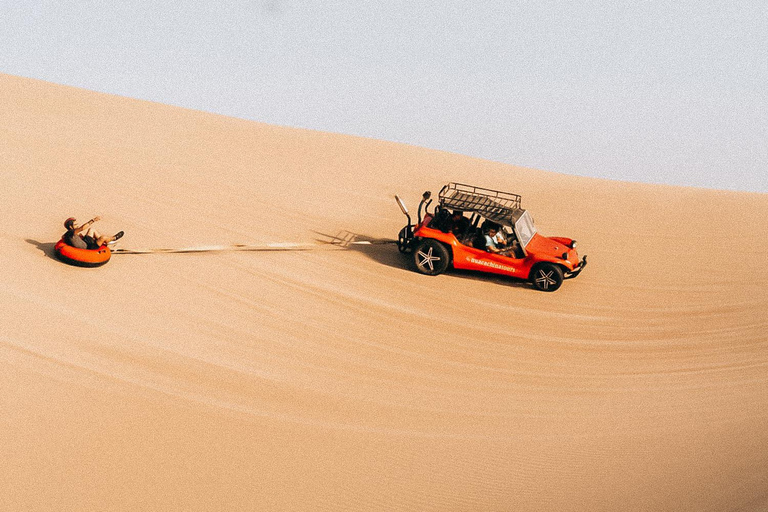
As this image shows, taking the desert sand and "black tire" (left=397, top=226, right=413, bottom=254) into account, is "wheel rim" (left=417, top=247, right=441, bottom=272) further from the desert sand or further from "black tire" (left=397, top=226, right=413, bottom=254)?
"black tire" (left=397, top=226, right=413, bottom=254)

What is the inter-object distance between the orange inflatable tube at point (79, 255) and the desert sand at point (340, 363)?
0.53ft

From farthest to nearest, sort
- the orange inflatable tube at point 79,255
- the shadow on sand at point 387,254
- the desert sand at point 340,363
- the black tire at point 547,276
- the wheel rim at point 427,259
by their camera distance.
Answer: the shadow on sand at point 387,254, the wheel rim at point 427,259, the black tire at point 547,276, the orange inflatable tube at point 79,255, the desert sand at point 340,363

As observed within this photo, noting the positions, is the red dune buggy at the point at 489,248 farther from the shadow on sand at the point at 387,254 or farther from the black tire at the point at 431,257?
the shadow on sand at the point at 387,254

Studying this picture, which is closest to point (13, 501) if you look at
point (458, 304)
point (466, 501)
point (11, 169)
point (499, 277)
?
point (466, 501)

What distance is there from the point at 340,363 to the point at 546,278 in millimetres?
4693

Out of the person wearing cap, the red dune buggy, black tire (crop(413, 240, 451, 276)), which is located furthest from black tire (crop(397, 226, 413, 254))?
the person wearing cap

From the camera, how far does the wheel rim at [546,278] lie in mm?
11758

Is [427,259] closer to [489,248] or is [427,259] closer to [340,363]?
[489,248]

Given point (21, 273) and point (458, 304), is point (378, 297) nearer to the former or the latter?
point (458, 304)

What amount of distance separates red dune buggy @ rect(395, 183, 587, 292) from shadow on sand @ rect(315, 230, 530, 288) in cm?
30

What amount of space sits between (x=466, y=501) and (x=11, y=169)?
12.8 metres

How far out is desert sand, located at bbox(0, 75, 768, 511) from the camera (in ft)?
21.9

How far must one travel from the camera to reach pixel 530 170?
1054 inches

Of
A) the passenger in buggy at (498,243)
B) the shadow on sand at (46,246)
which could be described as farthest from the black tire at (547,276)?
the shadow on sand at (46,246)
